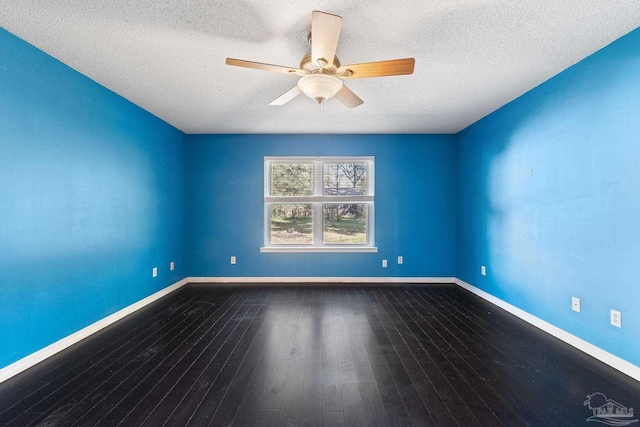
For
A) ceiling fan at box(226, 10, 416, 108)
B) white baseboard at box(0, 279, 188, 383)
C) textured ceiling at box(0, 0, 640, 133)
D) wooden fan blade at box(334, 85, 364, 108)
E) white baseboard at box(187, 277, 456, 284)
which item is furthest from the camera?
white baseboard at box(187, 277, 456, 284)

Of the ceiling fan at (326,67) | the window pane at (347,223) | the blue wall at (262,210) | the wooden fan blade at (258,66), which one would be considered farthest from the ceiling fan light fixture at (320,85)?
the window pane at (347,223)

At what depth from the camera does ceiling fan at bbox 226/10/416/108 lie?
1587 mm

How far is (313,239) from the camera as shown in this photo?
450cm

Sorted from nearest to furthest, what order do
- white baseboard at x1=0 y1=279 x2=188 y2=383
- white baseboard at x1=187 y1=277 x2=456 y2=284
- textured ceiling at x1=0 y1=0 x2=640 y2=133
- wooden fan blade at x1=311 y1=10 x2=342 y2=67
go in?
wooden fan blade at x1=311 y1=10 x2=342 y2=67 → textured ceiling at x1=0 y1=0 x2=640 y2=133 → white baseboard at x1=0 y1=279 x2=188 y2=383 → white baseboard at x1=187 y1=277 x2=456 y2=284

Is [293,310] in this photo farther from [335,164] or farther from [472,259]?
[472,259]

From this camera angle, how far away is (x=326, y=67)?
73.9 inches

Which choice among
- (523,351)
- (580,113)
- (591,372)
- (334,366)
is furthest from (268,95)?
(591,372)

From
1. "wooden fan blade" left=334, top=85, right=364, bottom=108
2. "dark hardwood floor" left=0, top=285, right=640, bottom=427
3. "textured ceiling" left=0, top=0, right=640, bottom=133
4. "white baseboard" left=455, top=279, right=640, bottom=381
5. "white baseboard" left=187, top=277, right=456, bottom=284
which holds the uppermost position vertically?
"textured ceiling" left=0, top=0, right=640, bottom=133

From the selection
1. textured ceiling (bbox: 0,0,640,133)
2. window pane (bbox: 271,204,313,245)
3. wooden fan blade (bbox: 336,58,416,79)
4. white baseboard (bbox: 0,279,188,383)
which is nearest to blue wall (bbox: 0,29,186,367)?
white baseboard (bbox: 0,279,188,383)

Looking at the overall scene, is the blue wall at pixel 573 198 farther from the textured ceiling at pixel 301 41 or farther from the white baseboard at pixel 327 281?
the textured ceiling at pixel 301 41

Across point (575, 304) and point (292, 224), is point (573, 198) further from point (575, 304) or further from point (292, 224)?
point (292, 224)

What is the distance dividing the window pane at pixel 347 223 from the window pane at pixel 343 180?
8.3 inches

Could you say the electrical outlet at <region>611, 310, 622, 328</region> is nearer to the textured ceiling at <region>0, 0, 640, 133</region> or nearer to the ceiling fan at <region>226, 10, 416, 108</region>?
the textured ceiling at <region>0, 0, 640, 133</region>

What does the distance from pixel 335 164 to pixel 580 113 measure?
290 cm
